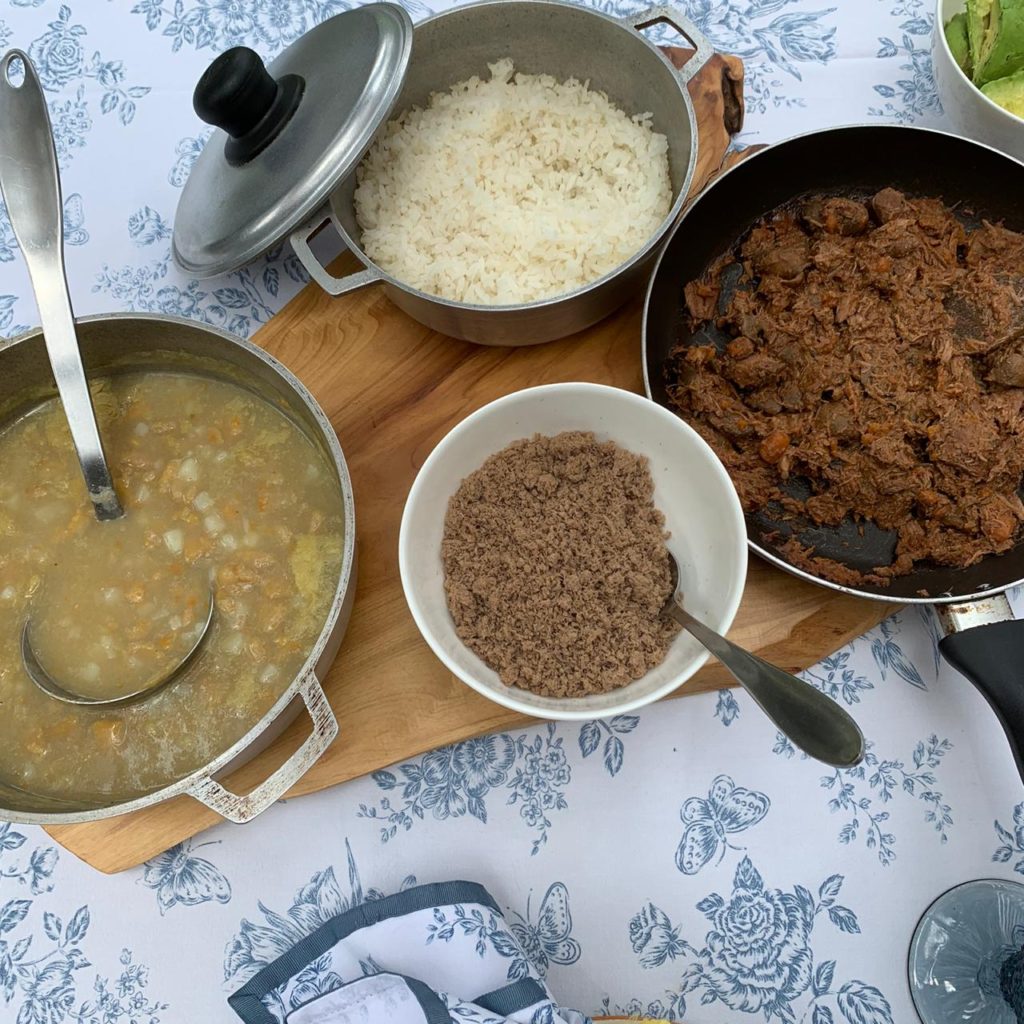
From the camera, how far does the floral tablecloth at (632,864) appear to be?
5.07ft

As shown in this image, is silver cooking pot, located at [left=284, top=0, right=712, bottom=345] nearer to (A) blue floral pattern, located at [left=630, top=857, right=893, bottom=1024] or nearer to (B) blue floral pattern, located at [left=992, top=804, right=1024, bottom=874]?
(A) blue floral pattern, located at [left=630, top=857, right=893, bottom=1024]

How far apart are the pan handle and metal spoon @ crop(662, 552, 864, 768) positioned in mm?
348

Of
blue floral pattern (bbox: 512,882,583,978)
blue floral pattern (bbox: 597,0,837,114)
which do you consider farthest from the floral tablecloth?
blue floral pattern (bbox: 597,0,837,114)

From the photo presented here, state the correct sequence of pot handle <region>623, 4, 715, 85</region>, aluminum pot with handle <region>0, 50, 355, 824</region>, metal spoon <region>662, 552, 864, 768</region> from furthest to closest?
pot handle <region>623, 4, 715, 85</region> < aluminum pot with handle <region>0, 50, 355, 824</region> < metal spoon <region>662, 552, 864, 768</region>

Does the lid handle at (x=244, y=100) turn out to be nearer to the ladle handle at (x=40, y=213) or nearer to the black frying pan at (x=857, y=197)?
the ladle handle at (x=40, y=213)

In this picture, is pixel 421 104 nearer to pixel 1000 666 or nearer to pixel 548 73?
pixel 548 73

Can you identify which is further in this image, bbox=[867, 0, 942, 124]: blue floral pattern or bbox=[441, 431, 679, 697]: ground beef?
bbox=[867, 0, 942, 124]: blue floral pattern

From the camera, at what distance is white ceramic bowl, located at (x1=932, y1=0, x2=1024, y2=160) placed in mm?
1631

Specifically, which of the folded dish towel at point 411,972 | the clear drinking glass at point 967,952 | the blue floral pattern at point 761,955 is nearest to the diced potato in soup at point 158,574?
the folded dish towel at point 411,972

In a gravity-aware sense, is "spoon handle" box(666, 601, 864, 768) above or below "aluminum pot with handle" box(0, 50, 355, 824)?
below

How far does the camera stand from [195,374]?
1628 millimetres

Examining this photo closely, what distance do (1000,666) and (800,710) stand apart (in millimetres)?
434

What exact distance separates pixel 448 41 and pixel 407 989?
5.52 feet

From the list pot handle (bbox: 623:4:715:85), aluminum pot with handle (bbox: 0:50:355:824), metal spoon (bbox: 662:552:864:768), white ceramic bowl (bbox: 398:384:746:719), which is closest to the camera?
metal spoon (bbox: 662:552:864:768)
